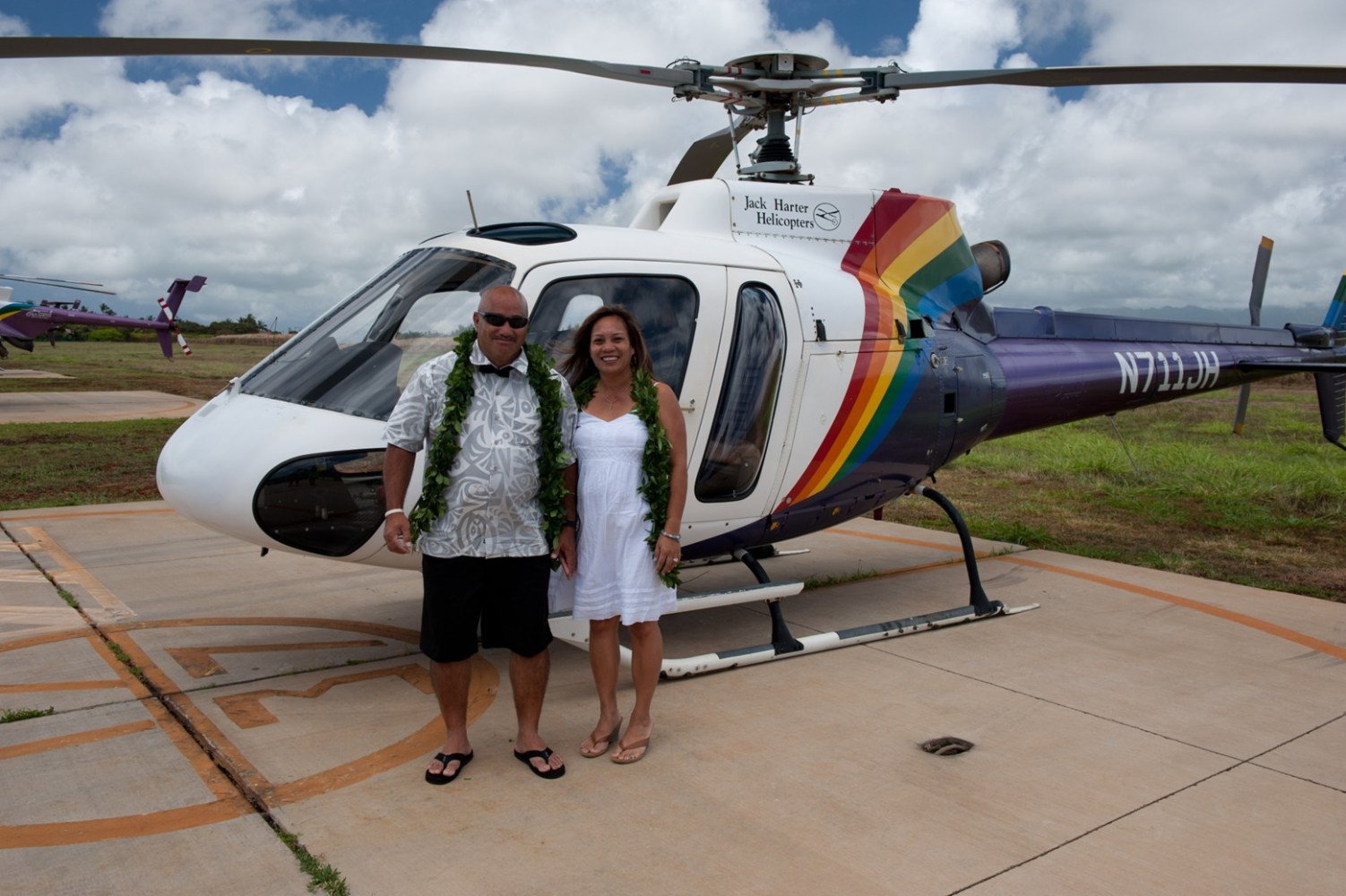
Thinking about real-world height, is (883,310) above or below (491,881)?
above

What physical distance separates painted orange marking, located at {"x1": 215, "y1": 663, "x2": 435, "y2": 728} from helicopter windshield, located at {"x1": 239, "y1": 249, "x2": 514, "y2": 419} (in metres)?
1.30

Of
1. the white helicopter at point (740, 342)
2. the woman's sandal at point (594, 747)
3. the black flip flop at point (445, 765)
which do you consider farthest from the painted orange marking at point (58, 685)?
the woman's sandal at point (594, 747)

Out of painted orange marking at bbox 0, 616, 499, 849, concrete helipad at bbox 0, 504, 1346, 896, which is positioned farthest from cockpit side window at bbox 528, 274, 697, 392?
painted orange marking at bbox 0, 616, 499, 849

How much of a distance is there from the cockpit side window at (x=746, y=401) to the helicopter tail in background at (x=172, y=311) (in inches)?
1551

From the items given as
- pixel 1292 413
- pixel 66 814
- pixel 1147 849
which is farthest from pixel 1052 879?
pixel 1292 413

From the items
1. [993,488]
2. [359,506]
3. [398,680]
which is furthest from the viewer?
[993,488]

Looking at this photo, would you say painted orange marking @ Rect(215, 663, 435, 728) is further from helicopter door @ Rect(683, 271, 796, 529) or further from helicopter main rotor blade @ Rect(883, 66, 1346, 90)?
helicopter main rotor blade @ Rect(883, 66, 1346, 90)

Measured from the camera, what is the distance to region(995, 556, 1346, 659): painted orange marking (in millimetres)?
5637

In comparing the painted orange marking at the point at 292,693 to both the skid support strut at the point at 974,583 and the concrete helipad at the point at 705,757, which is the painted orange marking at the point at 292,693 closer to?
the concrete helipad at the point at 705,757

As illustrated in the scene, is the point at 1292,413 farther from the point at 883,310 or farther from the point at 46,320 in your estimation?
the point at 46,320

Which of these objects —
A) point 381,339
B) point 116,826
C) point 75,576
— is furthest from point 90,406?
point 116,826

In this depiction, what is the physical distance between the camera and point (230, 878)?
9.82 feet

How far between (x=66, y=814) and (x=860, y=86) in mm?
4998

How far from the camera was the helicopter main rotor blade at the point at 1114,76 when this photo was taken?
17.2ft
